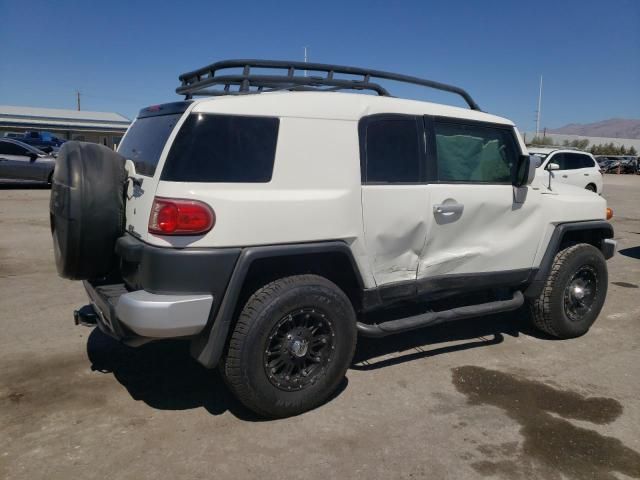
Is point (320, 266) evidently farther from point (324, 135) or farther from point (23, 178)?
point (23, 178)

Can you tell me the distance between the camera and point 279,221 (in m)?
3.11

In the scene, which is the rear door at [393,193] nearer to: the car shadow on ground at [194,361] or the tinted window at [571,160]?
the car shadow on ground at [194,361]

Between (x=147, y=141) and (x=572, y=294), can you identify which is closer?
(x=147, y=141)

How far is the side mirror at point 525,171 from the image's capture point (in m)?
4.30

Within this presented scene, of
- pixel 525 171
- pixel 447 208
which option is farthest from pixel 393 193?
pixel 525 171

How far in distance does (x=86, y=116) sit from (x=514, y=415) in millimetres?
60150

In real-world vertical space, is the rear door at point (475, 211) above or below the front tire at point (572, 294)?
above

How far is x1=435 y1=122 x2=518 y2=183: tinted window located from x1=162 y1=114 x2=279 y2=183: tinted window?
1.41 metres

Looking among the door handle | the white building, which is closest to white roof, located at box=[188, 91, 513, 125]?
the door handle

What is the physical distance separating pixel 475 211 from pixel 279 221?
5.58 feet

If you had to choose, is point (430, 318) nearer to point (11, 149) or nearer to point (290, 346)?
point (290, 346)

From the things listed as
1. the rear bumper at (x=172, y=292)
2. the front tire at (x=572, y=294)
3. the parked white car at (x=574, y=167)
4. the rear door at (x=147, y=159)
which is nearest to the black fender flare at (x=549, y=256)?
the front tire at (x=572, y=294)

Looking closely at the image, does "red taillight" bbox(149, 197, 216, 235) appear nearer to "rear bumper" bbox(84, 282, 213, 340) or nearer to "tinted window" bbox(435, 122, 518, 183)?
"rear bumper" bbox(84, 282, 213, 340)

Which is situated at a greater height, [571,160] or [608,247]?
[571,160]
